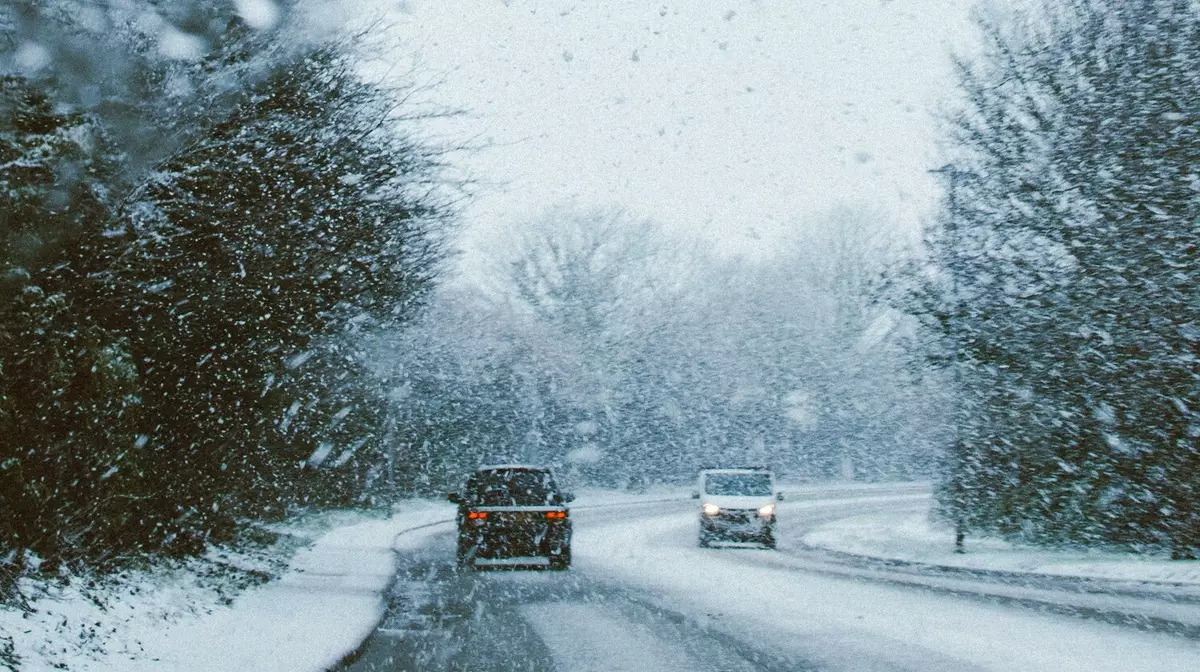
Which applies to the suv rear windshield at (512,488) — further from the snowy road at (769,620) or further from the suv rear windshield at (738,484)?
the suv rear windshield at (738,484)

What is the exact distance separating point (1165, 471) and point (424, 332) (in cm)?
3037

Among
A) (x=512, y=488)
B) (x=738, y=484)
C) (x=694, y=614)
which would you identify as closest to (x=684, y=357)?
(x=738, y=484)

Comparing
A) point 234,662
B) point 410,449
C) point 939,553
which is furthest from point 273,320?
point 410,449

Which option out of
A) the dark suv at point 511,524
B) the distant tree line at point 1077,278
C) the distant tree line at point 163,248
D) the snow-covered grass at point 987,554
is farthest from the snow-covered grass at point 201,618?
the distant tree line at point 1077,278

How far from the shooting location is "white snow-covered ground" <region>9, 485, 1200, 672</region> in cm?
1002

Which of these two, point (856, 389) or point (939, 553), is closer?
point (939, 553)

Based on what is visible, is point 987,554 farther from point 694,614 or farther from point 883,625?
point 883,625

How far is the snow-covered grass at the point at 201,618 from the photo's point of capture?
9539mm

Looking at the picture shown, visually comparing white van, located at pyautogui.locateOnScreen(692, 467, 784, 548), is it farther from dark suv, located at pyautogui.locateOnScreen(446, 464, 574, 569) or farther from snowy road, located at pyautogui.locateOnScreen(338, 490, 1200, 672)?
dark suv, located at pyautogui.locateOnScreen(446, 464, 574, 569)

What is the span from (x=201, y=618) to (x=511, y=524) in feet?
30.5

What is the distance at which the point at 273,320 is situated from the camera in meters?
15.7

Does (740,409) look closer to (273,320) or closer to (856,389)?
(856,389)

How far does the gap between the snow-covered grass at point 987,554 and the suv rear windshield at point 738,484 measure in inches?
80.2

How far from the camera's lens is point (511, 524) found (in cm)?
2134
